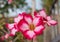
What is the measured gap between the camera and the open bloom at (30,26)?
2.21 ft

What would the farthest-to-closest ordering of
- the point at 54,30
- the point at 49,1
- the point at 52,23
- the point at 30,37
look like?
1. the point at 49,1
2. the point at 54,30
3. the point at 52,23
4. the point at 30,37

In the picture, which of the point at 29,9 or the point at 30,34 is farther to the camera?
the point at 29,9

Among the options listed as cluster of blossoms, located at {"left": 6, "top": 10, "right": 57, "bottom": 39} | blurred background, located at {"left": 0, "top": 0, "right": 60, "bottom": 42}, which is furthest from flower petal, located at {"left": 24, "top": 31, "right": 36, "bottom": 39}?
blurred background, located at {"left": 0, "top": 0, "right": 60, "bottom": 42}

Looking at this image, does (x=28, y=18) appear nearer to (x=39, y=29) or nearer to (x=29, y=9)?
(x=39, y=29)

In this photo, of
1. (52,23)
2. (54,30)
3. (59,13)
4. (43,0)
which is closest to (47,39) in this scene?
(54,30)

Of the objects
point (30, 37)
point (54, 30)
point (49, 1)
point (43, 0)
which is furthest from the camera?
point (43, 0)

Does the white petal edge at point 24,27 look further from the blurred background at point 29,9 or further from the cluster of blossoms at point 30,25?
the blurred background at point 29,9

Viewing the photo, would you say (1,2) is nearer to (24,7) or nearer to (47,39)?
(24,7)

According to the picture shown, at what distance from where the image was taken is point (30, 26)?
71 centimetres

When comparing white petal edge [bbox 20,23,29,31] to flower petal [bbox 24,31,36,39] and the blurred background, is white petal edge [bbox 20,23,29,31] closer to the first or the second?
flower petal [bbox 24,31,36,39]

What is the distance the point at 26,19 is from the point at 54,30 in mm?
1386

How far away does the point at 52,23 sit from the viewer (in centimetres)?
77

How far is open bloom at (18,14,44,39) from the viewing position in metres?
0.67

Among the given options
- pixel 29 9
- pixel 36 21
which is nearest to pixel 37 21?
pixel 36 21
